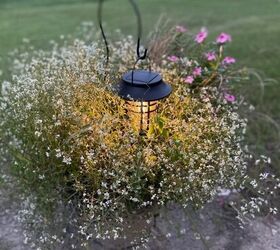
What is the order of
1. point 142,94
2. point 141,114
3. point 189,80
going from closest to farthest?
point 142,94 → point 141,114 → point 189,80

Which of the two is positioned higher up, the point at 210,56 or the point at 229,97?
the point at 210,56

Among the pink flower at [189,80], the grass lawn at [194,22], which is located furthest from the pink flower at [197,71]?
the grass lawn at [194,22]

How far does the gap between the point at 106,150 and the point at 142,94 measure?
0.40m

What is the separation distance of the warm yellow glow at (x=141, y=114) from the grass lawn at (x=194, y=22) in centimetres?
198

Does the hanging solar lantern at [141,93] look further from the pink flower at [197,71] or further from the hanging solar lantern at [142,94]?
the pink flower at [197,71]

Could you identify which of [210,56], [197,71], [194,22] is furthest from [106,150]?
[194,22]

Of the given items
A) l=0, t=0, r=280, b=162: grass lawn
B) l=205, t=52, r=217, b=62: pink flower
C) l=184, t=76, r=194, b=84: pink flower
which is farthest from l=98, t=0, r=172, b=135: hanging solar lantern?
l=0, t=0, r=280, b=162: grass lawn

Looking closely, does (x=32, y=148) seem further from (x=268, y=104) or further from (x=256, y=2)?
(x=256, y=2)

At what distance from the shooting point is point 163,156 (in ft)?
9.37

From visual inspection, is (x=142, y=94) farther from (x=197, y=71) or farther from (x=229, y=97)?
(x=229, y=97)

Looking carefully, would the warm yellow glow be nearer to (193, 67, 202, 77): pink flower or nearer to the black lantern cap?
the black lantern cap

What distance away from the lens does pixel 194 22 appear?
27.1ft

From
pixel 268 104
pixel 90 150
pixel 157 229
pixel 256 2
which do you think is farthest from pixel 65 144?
pixel 256 2

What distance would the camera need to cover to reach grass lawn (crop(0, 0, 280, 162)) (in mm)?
5789
